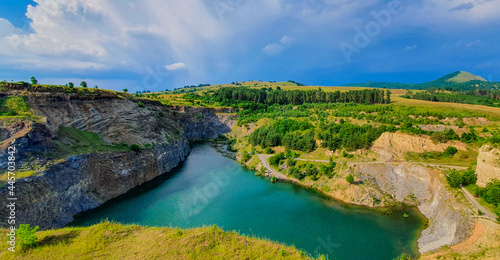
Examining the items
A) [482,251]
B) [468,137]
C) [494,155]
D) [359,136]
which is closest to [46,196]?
[482,251]

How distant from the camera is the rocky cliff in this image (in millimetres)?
28094

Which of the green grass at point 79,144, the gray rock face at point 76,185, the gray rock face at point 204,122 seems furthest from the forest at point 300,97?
the green grass at point 79,144

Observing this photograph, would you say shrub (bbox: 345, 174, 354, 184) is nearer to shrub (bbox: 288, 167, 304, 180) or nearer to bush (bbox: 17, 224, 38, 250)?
shrub (bbox: 288, 167, 304, 180)

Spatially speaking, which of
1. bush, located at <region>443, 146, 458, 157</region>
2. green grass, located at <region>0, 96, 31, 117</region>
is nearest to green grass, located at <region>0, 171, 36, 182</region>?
green grass, located at <region>0, 96, 31, 117</region>

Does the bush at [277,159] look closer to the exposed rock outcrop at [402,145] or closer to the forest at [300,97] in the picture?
the exposed rock outcrop at [402,145]

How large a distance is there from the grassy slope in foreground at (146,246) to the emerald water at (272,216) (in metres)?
11.1

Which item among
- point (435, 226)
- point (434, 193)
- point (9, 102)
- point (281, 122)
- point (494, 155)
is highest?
point (9, 102)

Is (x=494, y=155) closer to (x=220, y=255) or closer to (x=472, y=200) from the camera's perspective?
(x=472, y=200)

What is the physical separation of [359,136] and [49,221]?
Answer: 55051 mm

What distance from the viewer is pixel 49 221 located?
28172 millimetres

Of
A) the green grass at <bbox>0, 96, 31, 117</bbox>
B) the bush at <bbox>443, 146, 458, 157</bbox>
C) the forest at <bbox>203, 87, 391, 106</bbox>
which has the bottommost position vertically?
the bush at <bbox>443, 146, 458, 157</bbox>

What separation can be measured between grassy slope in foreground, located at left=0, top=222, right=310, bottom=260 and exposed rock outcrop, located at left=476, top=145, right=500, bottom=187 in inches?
1206

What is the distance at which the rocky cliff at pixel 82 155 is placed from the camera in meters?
28.1

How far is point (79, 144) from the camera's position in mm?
37844
